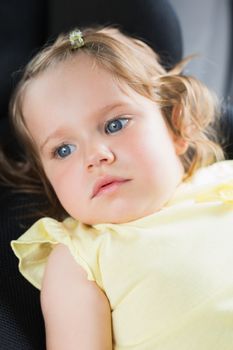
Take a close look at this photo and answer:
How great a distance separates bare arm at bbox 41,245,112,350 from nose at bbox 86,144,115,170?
171 millimetres

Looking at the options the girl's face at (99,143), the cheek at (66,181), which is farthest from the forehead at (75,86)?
the cheek at (66,181)

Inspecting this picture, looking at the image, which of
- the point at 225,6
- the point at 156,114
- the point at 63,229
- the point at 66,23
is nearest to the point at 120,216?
the point at 63,229

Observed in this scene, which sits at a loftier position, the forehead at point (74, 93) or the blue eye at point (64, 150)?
the forehead at point (74, 93)

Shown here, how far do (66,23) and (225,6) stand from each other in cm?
61

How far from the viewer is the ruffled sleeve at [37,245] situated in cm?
103

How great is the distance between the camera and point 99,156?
0.99 meters

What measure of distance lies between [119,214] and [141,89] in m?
0.26

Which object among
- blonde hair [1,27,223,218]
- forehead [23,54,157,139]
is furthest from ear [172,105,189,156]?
forehead [23,54,157,139]

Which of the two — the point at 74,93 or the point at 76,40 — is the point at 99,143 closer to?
the point at 74,93

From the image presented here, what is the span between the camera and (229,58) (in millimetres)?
1785

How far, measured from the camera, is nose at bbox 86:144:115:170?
3.24 ft

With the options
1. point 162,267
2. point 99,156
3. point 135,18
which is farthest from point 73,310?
point 135,18

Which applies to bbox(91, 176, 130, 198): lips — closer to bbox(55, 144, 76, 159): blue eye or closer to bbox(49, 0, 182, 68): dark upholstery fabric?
bbox(55, 144, 76, 159): blue eye

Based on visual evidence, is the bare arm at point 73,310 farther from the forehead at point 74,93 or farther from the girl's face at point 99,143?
the forehead at point 74,93
